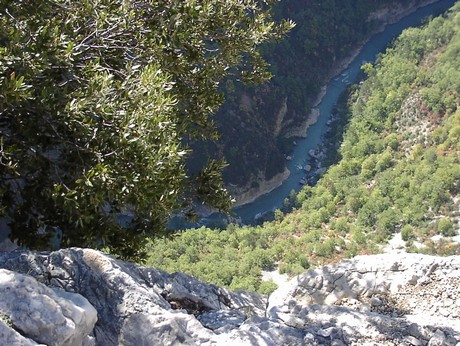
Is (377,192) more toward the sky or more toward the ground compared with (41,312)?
more toward the ground

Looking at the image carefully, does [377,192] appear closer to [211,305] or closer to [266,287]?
[266,287]

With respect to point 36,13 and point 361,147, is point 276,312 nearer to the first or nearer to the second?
point 36,13

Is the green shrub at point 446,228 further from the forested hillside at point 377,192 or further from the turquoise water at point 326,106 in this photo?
the turquoise water at point 326,106

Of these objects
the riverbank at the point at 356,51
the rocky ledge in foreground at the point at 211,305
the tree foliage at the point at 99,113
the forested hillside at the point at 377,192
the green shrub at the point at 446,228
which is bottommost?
the green shrub at the point at 446,228

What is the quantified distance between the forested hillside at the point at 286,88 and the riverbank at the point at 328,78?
129 mm

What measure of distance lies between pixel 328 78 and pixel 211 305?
195 ft

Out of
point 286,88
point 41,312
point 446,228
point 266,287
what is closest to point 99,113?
point 41,312

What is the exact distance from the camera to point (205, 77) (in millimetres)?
7473

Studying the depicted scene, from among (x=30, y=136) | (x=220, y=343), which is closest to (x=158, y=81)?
(x=30, y=136)

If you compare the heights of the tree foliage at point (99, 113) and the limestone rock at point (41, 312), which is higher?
the tree foliage at point (99, 113)

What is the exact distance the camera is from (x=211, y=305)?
5715mm

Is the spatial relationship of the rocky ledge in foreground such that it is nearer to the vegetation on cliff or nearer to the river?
the river

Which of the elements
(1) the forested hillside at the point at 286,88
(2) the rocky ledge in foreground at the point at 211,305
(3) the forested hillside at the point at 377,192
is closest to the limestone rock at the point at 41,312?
(2) the rocky ledge in foreground at the point at 211,305

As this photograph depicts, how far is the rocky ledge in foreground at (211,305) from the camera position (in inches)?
152
